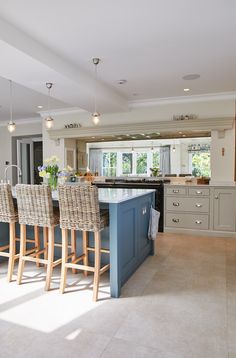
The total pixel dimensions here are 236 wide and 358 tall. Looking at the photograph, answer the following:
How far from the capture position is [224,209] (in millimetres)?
5086

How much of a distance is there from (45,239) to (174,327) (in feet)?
6.30

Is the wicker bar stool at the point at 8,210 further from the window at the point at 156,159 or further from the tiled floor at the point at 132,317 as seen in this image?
the window at the point at 156,159

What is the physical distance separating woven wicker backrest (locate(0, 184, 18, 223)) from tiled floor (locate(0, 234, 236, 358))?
2.35 feet

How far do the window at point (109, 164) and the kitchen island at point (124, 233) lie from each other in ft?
9.02

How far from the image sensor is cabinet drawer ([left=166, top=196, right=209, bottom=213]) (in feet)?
17.1

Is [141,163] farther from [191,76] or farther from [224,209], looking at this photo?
[191,76]

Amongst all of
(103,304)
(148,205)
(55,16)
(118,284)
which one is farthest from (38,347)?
(55,16)

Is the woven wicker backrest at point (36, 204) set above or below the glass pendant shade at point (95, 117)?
below

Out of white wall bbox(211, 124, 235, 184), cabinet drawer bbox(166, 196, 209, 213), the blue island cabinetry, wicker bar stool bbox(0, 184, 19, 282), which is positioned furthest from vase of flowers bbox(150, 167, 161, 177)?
wicker bar stool bbox(0, 184, 19, 282)

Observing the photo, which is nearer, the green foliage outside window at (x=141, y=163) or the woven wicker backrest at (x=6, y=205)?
the woven wicker backrest at (x=6, y=205)

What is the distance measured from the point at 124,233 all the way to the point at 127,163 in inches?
143

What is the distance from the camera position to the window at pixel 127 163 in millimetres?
6441

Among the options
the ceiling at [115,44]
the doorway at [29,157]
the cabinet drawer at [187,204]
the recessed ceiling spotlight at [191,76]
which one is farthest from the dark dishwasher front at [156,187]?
the doorway at [29,157]

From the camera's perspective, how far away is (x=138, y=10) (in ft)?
7.98
